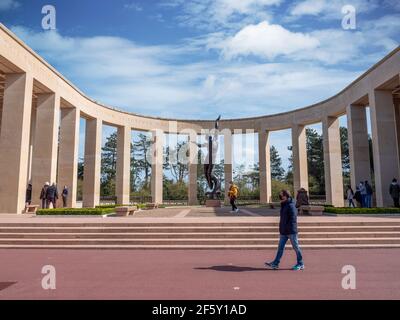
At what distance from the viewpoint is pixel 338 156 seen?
2609 centimetres

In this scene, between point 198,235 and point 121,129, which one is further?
point 121,129

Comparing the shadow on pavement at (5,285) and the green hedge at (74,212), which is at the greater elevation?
the green hedge at (74,212)

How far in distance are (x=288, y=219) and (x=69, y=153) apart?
2065cm

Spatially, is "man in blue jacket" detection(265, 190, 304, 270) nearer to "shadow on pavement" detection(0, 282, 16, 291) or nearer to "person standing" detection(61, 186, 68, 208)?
"shadow on pavement" detection(0, 282, 16, 291)

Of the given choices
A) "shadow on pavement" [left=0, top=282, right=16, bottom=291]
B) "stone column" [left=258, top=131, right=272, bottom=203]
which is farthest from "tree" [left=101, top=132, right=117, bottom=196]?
"shadow on pavement" [left=0, top=282, right=16, bottom=291]

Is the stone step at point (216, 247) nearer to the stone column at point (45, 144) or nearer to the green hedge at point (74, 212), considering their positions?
the green hedge at point (74, 212)

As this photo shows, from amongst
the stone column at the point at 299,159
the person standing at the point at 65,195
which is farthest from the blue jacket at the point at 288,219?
the stone column at the point at 299,159

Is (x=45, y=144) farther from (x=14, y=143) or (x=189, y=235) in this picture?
(x=189, y=235)

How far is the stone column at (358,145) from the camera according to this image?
22.9m

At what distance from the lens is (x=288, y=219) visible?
7109mm

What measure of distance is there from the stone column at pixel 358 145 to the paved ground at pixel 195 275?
1501 centimetres

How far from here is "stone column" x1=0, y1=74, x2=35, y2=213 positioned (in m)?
17.9

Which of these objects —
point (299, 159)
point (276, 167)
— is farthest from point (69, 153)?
point (276, 167)

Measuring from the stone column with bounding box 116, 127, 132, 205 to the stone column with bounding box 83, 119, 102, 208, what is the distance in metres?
2.14
